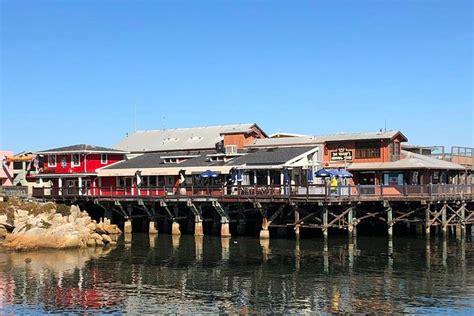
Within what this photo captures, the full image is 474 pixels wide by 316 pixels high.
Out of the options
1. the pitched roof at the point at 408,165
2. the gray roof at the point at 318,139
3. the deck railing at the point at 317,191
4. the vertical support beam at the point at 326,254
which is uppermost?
the gray roof at the point at 318,139

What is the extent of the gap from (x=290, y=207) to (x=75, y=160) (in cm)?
2530

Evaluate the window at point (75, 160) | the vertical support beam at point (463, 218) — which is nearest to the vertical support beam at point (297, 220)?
the vertical support beam at point (463, 218)

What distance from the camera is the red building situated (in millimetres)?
63750

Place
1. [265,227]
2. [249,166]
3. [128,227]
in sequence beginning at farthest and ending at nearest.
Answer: [128,227], [249,166], [265,227]

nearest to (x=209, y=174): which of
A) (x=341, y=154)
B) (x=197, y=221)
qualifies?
(x=197, y=221)

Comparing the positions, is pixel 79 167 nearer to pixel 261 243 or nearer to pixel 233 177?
pixel 233 177

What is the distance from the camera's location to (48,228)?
48656 mm

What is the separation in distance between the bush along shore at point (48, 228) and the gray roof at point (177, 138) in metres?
15.2

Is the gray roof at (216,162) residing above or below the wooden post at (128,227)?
above

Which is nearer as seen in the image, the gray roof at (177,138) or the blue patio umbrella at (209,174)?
the blue patio umbrella at (209,174)

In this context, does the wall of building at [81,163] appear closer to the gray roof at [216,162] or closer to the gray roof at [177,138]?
the gray roof at [216,162]

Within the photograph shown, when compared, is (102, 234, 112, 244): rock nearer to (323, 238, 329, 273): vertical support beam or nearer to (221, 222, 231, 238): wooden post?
(221, 222, 231, 238): wooden post

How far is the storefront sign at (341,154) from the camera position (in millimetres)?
57875

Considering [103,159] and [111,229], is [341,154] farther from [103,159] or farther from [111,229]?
→ [103,159]
